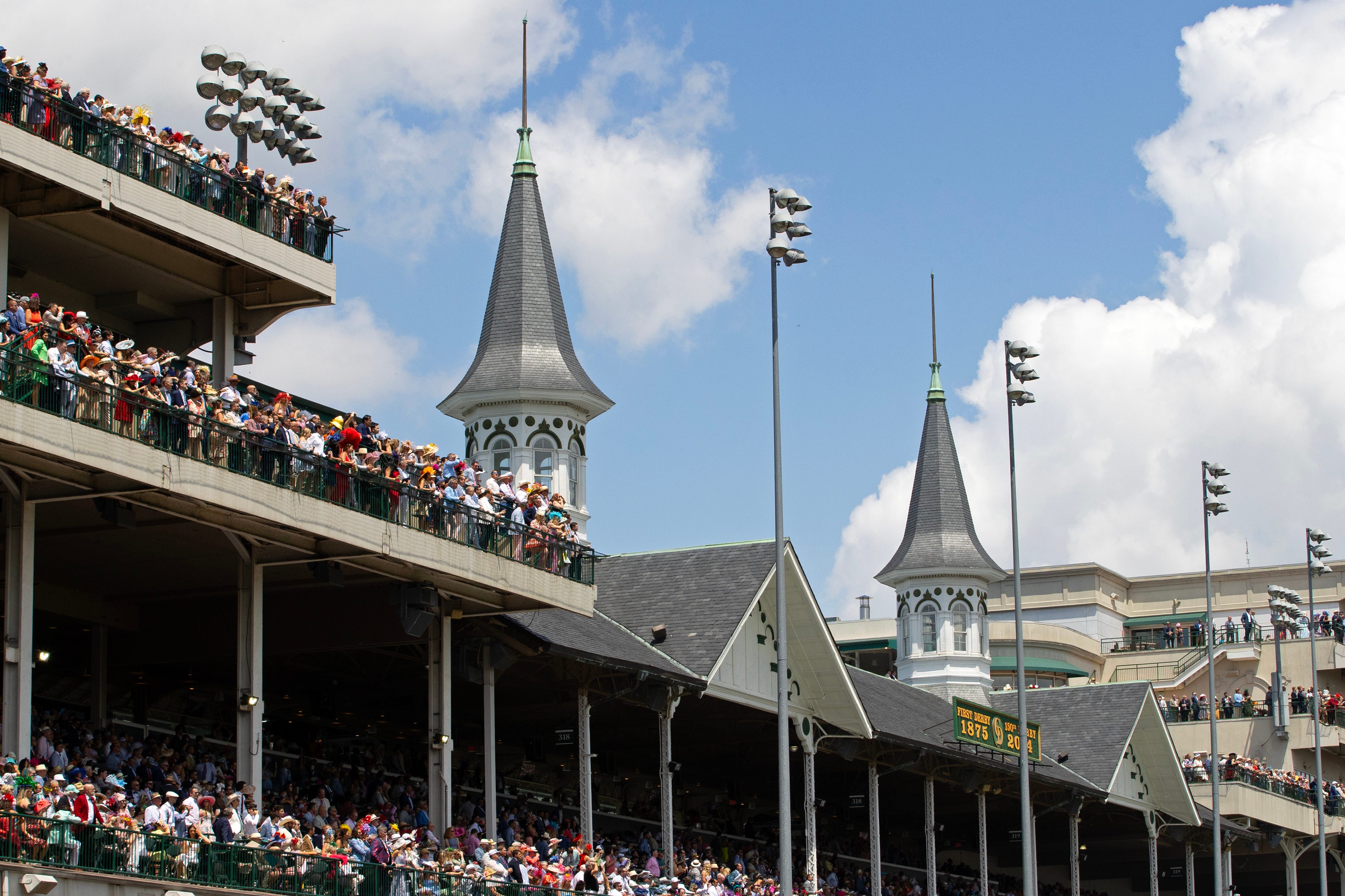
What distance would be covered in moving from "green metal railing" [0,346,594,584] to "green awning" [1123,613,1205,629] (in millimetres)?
78788

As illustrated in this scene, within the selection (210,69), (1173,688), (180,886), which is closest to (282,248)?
(210,69)

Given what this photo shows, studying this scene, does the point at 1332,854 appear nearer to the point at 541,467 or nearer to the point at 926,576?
the point at 926,576

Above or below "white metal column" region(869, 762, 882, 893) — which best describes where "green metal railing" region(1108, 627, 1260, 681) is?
above

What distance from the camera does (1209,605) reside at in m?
51.1

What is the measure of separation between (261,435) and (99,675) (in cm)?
852

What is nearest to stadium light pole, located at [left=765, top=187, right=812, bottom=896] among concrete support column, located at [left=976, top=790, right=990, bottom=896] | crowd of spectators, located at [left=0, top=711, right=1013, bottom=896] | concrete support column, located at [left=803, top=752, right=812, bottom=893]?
crowd of spectators, located at [left=0, top=711, right=1013, bottom=896]

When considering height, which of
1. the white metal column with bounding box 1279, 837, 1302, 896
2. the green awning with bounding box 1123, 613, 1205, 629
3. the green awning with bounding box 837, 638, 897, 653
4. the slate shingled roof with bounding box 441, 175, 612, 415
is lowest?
the white metal column with bounding box 1279, 837, 1302, 896

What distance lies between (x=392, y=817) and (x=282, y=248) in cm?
902

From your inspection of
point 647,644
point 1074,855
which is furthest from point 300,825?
point 1074,855

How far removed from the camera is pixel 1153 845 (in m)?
59.2

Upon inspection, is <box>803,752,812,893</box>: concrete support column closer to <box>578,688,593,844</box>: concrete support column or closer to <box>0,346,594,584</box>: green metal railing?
<box>578,688,593,844</box>: concrete support column

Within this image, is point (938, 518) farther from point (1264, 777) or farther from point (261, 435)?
point (261, 435)

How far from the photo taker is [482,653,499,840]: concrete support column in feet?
108

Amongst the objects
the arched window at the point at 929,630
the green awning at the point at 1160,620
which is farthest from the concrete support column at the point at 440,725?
the green awning at the point at 1160,620
